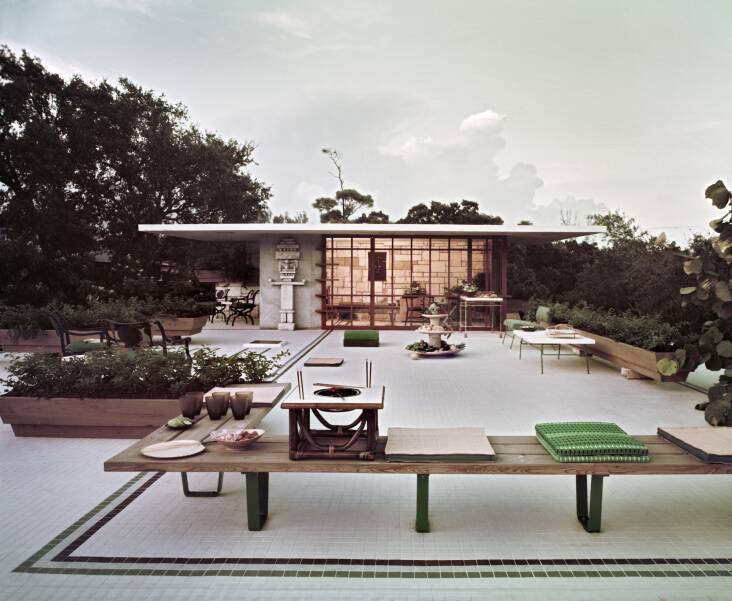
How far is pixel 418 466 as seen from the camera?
3035mm

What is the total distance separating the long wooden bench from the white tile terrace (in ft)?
0.73

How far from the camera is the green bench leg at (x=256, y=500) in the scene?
3.24m

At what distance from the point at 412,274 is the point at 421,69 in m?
14.5

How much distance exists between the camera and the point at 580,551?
10.1ft

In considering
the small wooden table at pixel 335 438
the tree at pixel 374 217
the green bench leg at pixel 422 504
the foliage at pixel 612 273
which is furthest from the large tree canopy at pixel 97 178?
the green bench leg at pixel 422 504

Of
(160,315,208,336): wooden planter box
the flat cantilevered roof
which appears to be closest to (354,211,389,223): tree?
the flat cantilevered roof

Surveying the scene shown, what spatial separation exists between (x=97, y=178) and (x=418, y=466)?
66.1ft

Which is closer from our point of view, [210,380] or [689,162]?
[210,380]

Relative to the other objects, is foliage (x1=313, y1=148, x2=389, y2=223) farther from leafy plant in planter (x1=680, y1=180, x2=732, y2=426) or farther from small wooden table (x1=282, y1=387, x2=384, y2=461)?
small wooden table (x1=282, y1=387, x2=384, y2=461)

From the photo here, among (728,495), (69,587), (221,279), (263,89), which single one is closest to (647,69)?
(263,89)

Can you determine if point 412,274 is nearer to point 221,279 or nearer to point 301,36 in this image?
point 221,279

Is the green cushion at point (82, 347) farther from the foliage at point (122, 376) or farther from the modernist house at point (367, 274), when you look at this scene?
the modernist house at point (367, 274)

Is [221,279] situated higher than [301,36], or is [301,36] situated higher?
[301,36]

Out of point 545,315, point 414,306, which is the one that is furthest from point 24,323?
point 545,315
